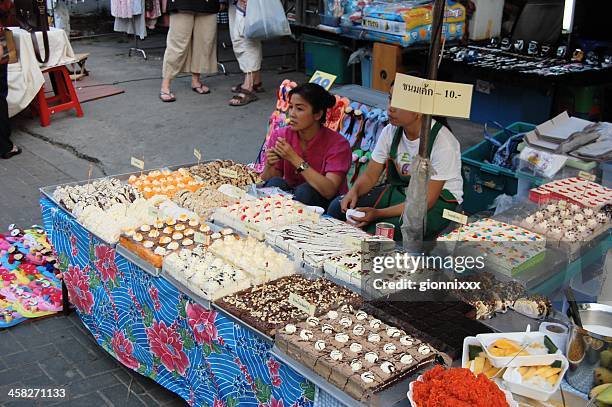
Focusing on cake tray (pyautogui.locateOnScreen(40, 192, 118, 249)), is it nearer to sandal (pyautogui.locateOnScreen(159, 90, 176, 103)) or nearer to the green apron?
the green apron

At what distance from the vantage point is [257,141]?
7.69 metres

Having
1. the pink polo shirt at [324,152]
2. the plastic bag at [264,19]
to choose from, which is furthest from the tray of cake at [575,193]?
the plastic bag at [264,19]

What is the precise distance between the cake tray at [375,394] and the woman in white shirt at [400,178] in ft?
5.48

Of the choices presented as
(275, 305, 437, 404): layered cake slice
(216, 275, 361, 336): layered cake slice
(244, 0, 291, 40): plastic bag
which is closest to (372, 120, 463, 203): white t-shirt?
(216, 275, 361, 336): layered cake slice

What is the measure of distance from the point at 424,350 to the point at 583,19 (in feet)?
20.0

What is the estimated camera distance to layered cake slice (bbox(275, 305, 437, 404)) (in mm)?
2309

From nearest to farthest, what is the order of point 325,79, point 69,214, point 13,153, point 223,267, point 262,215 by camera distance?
point 223,267 → point 262,215 → point 69,214 → point 325,79 → point 13,153

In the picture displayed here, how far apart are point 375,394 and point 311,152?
259 cm

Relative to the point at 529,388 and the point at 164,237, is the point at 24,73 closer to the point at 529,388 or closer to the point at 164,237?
the point at 164,237

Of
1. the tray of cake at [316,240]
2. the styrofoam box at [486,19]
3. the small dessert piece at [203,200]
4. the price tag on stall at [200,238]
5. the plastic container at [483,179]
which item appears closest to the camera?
the tray of cake at [316,240]

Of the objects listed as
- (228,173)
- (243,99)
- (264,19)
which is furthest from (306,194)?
(243,99)

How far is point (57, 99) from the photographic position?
8711mm

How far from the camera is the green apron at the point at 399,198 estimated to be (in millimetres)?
4102

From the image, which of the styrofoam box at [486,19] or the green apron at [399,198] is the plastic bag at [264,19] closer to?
the styrofoam box at [486,19]
